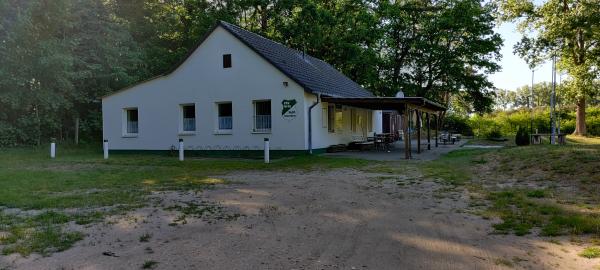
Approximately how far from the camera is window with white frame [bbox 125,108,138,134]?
2197 centimetres

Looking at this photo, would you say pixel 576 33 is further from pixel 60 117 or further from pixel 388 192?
pixel 60 117

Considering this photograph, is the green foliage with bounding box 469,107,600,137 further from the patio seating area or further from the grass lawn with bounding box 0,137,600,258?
the grass lawn with bounding box 0,137,600,258

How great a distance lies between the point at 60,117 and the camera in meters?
25.7

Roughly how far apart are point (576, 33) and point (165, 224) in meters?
35.0

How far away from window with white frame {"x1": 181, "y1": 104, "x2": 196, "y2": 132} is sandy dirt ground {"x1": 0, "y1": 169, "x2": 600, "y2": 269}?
1259 cm

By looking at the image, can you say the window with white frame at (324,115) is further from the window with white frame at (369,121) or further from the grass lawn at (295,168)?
the window with white frame at (369,121)

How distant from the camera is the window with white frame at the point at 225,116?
19.5 m

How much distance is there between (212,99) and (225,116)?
92 centimetres

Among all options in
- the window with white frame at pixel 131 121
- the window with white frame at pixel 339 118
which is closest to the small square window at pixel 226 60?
the window with white frame at pixel 339 118

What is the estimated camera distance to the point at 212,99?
19.5 metres

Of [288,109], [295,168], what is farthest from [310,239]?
[288,109]

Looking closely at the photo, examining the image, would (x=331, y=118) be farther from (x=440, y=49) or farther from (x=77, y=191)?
(x=440, y=49)

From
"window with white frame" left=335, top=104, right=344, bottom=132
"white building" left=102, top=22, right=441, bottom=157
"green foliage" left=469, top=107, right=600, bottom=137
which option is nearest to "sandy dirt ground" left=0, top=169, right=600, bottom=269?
"white building" left=102, top=22, right=441, bottom=157

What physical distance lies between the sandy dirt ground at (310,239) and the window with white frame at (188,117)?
12591 mm
